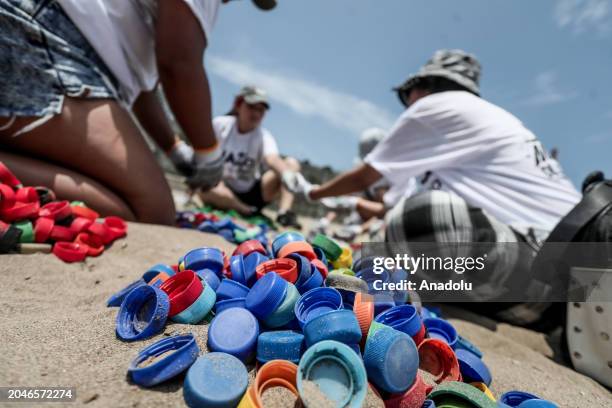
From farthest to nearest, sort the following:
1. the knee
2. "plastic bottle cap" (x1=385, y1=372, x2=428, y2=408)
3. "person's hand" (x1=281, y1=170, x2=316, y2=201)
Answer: the knee < "person's hand" (x1=281, y1=170, x2=316, y2=201) < "plastic bottle cap" (x1=385, y1=372, x2=428, y2=408)

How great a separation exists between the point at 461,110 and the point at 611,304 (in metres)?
1.02

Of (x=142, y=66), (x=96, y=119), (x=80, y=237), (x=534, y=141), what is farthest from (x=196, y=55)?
(x=534, y=141)

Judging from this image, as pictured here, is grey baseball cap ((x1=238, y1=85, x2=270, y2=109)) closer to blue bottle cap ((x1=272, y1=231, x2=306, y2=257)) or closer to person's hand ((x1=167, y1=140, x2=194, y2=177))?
person's hand ((x1=167, y1=140, x2=194, y2=177))

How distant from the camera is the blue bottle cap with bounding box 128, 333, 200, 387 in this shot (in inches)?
24.8

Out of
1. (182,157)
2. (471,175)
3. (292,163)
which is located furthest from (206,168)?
(292,163)

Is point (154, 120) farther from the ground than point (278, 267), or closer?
closer

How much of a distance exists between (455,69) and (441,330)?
62.2 inches

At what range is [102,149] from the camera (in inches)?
65.9

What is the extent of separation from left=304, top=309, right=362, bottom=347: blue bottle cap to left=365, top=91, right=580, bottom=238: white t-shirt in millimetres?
1142

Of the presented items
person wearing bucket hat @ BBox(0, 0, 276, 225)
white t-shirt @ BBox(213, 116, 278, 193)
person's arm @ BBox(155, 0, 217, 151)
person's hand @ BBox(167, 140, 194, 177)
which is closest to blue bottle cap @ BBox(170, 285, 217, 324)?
person wearing bucket hat @ BBox(0, 0, 276, 225)

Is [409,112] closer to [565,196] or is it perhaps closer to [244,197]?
[565,196]

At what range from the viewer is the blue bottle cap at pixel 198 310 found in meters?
0.84

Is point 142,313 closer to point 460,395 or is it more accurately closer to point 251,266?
point 251,266

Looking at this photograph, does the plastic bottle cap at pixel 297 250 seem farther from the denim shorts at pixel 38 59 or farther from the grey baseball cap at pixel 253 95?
the grey baseball cap at pixel 253 95
